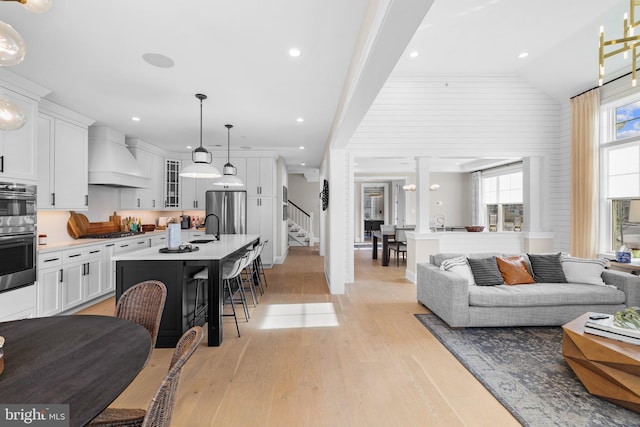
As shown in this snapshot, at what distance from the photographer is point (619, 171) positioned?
468 cm

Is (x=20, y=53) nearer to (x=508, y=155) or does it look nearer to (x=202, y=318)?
(x=202, y=318)

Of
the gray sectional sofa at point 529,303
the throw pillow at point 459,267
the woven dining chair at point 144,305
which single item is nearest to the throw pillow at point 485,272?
the throw pillow at point 459,267

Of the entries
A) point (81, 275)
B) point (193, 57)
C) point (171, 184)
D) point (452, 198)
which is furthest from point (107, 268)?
point (452, 198)

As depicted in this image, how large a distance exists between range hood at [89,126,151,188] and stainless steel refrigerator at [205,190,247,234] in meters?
1.86

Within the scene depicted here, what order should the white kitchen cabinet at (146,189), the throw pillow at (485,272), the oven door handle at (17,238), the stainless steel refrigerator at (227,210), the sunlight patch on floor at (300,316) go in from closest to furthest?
1. the oven door handle at (17,238)
2. the sunlight patch on floor at (300,316)
3. the throw pillow at (485,272)
4. the white kitchen cabinet at (146,189)
5. the stainless steel refrigerator at (227,210)

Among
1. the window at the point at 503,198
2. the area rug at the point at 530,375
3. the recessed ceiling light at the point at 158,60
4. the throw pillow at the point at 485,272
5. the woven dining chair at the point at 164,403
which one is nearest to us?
the woven dining chair at the point at 164,403

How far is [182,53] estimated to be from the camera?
2758 millimetres

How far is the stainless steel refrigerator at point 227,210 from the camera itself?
681 centimetres

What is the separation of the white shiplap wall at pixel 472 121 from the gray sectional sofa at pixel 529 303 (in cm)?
247

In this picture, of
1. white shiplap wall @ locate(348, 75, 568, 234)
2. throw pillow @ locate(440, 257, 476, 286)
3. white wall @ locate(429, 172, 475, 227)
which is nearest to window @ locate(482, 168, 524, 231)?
white wall @ locate(429, 172, 475, 227)

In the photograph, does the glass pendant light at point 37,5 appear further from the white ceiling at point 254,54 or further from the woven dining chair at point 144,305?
the woven dining chair at point 144,305

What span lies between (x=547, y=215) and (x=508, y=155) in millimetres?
1330

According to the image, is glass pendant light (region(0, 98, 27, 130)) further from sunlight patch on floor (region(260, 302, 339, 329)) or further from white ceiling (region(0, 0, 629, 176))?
sunlight patch on floor (region(260, 302, 339, 329))

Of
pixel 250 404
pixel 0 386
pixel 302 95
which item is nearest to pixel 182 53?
pixel 302 95
